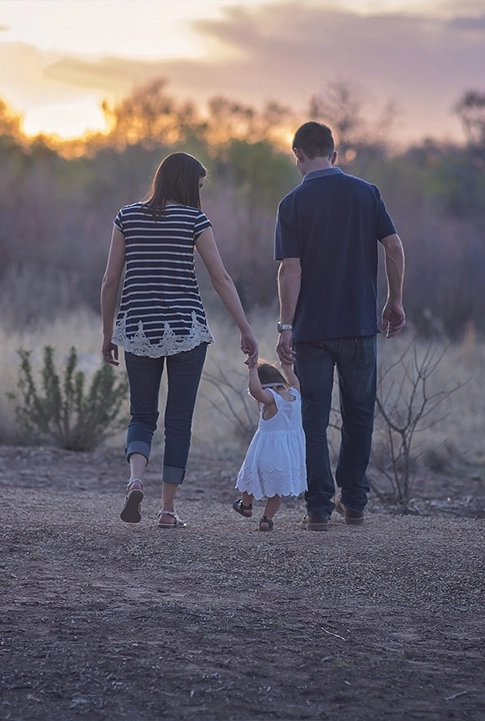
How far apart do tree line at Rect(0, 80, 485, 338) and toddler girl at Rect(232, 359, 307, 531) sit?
425 inches

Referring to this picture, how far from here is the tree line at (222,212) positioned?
818 inches

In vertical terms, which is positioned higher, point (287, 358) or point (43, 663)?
point (287, 358)

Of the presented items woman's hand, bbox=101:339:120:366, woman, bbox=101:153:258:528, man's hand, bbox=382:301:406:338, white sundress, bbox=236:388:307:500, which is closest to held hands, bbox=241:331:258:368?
woman, bbox=101:153:258:528

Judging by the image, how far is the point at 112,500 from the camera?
6.75m

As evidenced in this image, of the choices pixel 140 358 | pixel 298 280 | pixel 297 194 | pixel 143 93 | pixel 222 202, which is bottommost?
pixel 140 358

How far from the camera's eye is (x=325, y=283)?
5305 millimetres

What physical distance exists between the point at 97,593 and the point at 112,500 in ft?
9.09

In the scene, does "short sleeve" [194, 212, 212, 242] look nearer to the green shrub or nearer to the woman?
the woman

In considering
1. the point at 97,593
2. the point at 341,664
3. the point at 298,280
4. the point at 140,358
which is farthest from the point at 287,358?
the point at 341,664

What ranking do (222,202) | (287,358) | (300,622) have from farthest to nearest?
(222,202) < (287,358) < (300,622)

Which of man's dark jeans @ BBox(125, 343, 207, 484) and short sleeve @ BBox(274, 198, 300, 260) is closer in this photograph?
man's dark jeans @ BBox(125, 343, 207, 484)

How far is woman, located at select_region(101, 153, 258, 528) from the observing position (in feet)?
16.4

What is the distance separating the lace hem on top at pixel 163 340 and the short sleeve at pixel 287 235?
1.93 feet

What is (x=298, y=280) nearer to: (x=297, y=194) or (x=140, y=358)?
(x=297, y=194)
